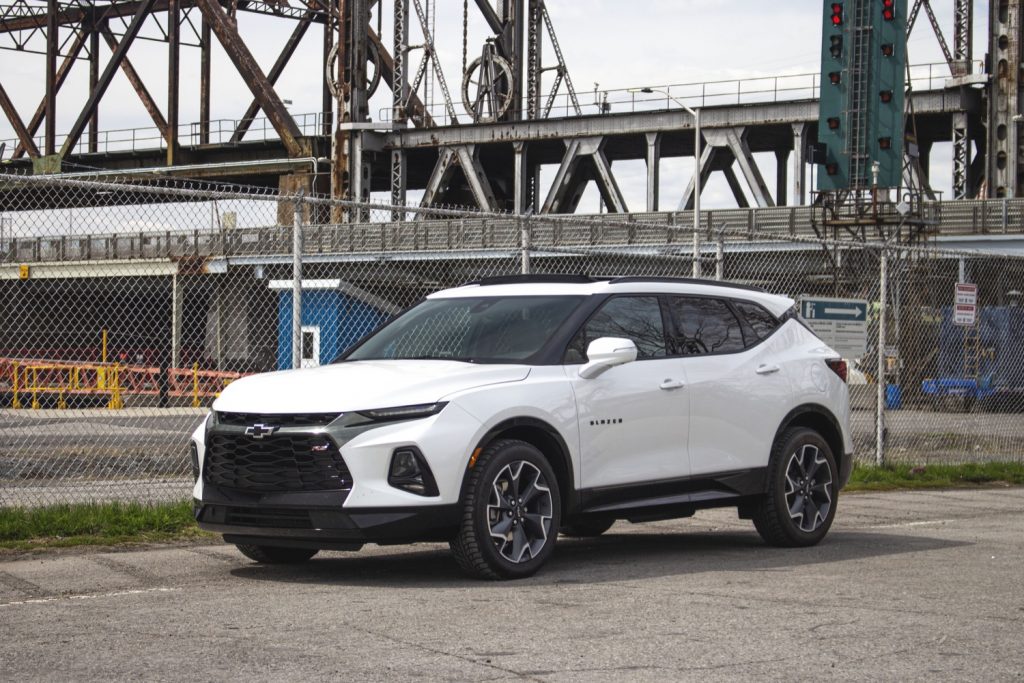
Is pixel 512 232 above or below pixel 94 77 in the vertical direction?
below

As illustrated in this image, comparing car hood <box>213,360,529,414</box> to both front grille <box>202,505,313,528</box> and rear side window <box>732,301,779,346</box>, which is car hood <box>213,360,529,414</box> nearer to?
front grille <box>202,505,313,528</box>

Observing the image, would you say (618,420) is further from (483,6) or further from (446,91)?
(483,6)

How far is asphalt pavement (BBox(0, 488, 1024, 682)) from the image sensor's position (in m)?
5.66

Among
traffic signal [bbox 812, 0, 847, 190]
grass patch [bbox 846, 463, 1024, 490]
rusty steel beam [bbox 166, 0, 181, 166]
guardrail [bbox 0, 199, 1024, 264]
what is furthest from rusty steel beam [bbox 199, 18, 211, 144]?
grass patch [bbox 846, 463, 1024, 490]

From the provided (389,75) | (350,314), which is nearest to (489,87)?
(389,75)

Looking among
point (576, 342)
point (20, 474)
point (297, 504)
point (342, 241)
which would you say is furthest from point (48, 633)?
point (342, 241)

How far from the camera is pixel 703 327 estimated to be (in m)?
9.52

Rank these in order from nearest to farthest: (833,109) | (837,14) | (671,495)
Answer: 1. (671,495)
2. (837,14)
3. (833,109)

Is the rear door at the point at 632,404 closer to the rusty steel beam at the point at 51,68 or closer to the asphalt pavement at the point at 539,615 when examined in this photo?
the asphalt pavement at the point at 539,615

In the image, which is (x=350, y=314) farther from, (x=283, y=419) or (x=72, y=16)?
(x=72, y=16)

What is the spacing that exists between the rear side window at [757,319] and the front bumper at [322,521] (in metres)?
3.02

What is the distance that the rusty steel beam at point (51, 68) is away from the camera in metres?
89.9

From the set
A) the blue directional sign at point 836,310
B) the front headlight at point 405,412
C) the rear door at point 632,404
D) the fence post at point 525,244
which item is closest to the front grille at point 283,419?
the front headlight at point 405,412

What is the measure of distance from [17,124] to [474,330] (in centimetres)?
8958
